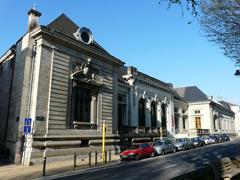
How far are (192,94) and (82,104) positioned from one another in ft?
147

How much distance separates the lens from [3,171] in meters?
16.5

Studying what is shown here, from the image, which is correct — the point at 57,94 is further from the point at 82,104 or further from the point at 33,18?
the point at 33,18

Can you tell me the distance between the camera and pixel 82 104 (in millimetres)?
24969

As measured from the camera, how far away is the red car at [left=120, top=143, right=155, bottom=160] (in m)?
22.2

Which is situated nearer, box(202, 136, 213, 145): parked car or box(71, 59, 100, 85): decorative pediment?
box(71, 59, 100, 85): decorative pediment

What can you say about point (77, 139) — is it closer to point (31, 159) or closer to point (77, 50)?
point (31, 159)

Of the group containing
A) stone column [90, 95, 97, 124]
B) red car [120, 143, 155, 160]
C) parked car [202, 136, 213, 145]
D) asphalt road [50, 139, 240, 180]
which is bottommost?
asphalt road [50, 139, 240, 180]

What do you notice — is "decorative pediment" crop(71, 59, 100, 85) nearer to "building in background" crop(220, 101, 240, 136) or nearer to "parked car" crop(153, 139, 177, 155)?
"parked car" crop(153, 139, 177, 155)

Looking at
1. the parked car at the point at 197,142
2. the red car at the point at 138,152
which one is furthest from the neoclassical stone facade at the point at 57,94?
the parked car at the point at 197,142

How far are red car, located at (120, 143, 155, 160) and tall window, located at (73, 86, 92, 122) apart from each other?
5.30 m

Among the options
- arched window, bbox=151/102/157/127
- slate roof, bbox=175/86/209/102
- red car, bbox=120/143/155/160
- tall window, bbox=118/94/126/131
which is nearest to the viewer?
red car, bbox=120/143/155/160

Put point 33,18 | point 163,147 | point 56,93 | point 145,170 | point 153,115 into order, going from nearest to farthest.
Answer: point 145,170 → point 56,93 → point 33,18 → point 163,147 → point 153,115

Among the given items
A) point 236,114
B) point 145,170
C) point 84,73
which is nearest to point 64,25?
point 84,73

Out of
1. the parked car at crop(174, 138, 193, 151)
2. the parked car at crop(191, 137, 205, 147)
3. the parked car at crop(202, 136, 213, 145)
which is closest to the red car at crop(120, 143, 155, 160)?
the parked car at crop(174, 138, 193, 151)
